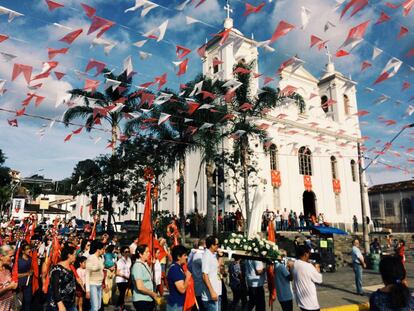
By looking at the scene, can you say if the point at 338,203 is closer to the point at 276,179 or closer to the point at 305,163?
the point at 305,163

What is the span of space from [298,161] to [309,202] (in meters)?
3.82

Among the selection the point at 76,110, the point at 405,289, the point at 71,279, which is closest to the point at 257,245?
the point at 71,279

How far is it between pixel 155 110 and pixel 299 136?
50.0 feet

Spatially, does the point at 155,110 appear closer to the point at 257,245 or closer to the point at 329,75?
the point at 257,245

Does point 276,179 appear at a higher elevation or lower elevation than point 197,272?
higher

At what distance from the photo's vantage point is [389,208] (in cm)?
4097

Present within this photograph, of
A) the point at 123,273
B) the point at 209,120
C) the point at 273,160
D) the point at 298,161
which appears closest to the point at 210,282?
the point at 123,273

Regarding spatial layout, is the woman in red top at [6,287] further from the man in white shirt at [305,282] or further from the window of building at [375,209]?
the window of building at [375,209]

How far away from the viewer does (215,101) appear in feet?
69.5

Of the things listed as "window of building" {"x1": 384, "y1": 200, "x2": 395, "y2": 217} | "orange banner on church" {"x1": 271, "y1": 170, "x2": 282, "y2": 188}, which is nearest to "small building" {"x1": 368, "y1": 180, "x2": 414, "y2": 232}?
"window of building" {"x1": 384, "y1": 200, "x2": 395, "y2": 217}

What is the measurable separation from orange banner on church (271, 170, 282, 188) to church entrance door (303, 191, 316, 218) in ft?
12.4

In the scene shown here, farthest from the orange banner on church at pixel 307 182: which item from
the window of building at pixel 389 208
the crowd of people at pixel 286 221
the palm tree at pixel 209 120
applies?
the window of building at pixel 389 208

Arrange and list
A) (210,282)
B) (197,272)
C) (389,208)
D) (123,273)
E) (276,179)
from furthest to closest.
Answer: (389,208)
(276,179)
(123,273)
(197,272)
(210,282)

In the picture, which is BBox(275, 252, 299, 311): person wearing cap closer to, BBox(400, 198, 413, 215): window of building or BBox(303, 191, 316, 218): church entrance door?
BBox(303, 191, 316, 218): church entrance door
